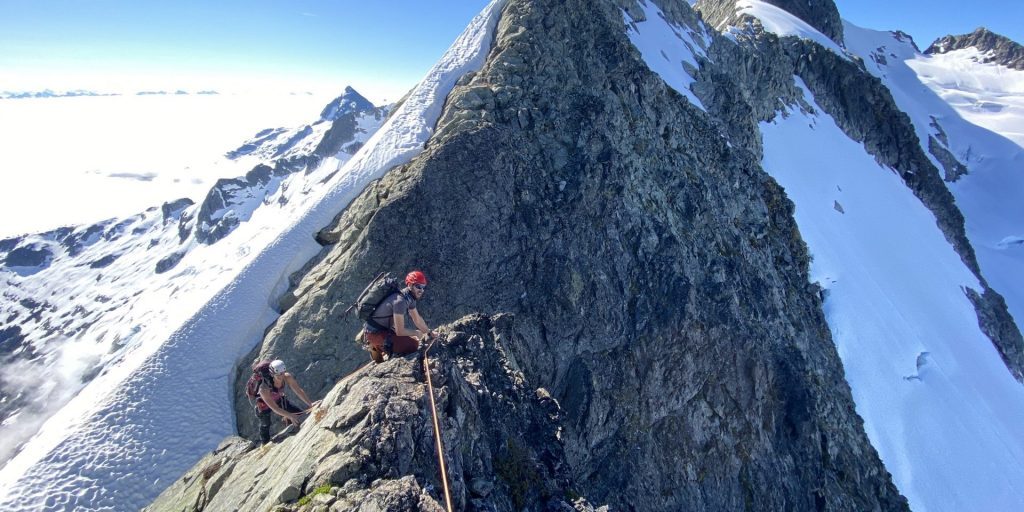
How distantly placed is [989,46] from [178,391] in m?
158

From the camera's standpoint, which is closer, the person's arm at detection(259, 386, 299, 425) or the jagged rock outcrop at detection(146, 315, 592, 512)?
the jagged rock outcrop at detection(146, 315, 592, 512)

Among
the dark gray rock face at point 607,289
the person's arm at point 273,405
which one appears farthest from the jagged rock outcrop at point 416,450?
the dark gray rock face at point 607,289

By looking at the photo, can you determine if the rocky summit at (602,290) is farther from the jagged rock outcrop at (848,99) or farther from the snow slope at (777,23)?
the snow slope at (777,23)

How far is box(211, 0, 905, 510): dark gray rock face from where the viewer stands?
17.3m

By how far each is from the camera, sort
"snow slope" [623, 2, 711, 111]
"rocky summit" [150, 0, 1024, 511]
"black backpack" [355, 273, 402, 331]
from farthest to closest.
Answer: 1. "snow slope" [623, 2, 711, 111]
2. "rocky summit" [150, 0, 1024, 511]
3. "black backpack" [355, 273, 402, 331]

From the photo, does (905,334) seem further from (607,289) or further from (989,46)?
(989,46)

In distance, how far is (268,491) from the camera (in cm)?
791

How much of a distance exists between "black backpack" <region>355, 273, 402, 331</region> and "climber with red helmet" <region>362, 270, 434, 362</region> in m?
0.05

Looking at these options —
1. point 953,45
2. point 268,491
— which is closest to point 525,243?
point 268,491

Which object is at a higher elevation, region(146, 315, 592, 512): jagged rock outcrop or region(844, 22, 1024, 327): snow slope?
region(844, 22, 1024, 327): snow slope

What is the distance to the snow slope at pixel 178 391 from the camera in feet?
48.2

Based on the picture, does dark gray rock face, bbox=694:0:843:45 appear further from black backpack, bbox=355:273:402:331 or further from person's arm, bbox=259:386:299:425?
person's arm, bbox=259:386:299:425

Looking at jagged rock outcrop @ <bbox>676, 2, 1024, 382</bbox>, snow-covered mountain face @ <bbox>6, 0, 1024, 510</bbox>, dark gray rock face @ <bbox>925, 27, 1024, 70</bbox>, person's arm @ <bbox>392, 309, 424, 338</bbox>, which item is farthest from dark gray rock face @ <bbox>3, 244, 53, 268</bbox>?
dark gray rock face @ <bbox>925, 27, 1024, 70</bbox>

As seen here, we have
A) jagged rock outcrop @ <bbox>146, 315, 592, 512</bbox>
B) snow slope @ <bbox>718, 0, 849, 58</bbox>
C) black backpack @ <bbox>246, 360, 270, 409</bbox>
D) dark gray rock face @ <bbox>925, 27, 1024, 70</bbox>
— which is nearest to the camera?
jagged rock outcrop @ <bbox>146, 315, 592, 512</bbox>
